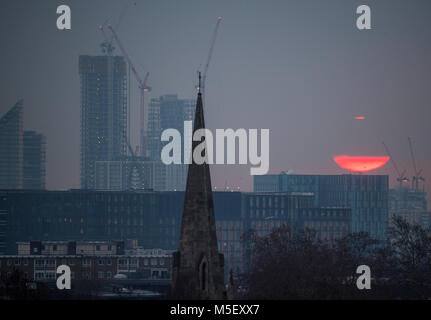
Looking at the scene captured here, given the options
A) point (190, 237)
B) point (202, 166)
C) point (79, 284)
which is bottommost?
point (79, 284)

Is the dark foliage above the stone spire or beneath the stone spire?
beneath

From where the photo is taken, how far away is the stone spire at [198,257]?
64938mm

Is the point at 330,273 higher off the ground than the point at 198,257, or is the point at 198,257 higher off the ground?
the point at 198,257

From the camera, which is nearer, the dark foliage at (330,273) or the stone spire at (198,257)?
the stone spire at (198,257)

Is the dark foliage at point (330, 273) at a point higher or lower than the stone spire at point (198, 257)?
lower

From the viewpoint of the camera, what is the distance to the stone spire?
64938 mm

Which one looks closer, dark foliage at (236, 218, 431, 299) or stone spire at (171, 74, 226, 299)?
stone spire at (171, 74, 226, 299)

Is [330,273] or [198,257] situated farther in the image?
[330,273]

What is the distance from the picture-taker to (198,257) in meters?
65.2
